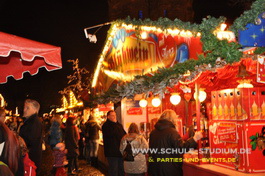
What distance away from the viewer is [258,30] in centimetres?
496

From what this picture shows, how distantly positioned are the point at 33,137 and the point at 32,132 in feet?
0.27

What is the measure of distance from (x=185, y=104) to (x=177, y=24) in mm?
5849

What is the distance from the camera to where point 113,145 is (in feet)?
28.1

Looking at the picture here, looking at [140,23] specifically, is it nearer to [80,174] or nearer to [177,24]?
[177,24]

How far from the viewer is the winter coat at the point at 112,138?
8.56 m

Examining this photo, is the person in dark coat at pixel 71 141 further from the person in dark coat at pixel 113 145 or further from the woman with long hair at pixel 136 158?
the woman with long hair at pixel 136 158

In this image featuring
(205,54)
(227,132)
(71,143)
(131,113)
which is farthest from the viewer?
(131,113)

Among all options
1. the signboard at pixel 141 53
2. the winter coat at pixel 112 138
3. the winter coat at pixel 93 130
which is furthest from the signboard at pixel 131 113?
the winter coat at pixel 112 138

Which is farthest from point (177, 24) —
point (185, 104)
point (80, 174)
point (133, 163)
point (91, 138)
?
point (91, 138)

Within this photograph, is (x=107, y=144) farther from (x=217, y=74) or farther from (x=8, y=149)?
(x=8, y=149)

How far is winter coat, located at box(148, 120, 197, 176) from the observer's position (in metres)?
5.29

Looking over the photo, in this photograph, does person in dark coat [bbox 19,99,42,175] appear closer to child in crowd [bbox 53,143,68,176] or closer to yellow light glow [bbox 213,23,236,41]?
yellow light glow [bbox 213,23,236,41]

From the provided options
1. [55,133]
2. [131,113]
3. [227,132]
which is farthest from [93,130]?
[227,132]

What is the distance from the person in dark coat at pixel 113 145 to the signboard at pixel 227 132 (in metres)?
2.84
